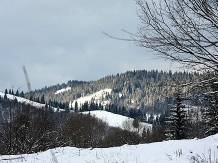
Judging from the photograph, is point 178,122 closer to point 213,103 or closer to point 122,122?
point 213,103

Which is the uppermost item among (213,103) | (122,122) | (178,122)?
(213,103)

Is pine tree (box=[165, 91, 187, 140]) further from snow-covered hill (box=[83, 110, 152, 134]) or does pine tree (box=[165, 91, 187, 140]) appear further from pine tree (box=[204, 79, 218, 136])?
snow-covered hill (box=[83, 110, 152, 134])

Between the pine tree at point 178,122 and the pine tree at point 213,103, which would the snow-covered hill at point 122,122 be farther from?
the pine tree at point 213,103

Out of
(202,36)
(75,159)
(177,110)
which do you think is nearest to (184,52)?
(202,36)

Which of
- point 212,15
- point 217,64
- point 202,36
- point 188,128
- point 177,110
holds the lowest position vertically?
point 188,128

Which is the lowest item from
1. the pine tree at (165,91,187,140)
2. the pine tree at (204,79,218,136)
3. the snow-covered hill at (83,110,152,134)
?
the snow-covered hill at (83,110,152,134)

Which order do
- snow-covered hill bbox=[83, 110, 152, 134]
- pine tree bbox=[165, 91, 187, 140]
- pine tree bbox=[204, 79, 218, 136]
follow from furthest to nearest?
1. snow-covered hill bbox=[83, 110, 152, 134]
2. pine tree bbox=[165, 91, 187, 140]
3. pine tree bbox=[204, 79, 218, 136]

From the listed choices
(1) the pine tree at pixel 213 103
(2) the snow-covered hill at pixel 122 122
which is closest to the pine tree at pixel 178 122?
(1) the pine tree at pixel 213 103

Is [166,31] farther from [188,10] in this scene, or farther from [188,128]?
[188,128]

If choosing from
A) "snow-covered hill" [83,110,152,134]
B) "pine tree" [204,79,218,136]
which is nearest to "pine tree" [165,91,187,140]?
"pine tree" [204,79,218,136]

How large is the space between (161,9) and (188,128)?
90.8 ft

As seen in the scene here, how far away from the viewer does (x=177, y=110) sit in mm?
29375

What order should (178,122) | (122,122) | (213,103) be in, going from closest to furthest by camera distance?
1. (213,103)
2. (178,122)
3. (122,122)

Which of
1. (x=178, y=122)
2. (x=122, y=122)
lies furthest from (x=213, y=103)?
(x=122, y=122)
